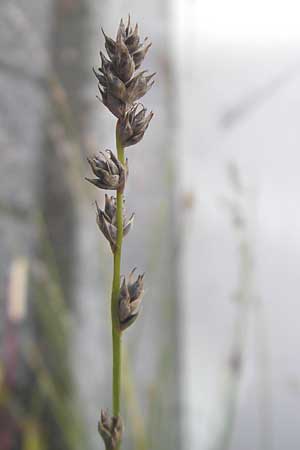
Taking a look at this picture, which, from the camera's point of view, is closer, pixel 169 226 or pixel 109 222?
pixel 109 222

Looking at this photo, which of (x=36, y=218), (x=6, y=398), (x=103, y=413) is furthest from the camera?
(x=36, y=218)

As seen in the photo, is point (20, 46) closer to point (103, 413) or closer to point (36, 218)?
point (36, 218)

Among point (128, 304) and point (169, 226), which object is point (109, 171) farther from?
point (169, 226)

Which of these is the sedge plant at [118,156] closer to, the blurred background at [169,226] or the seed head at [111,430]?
the seed head at [111,430]

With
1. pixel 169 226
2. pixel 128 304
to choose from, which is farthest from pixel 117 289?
pixel 169 226

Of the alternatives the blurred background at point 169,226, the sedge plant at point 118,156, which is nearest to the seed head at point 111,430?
the sedge plant at point 118,156

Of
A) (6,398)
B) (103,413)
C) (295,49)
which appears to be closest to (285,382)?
(6,398)
